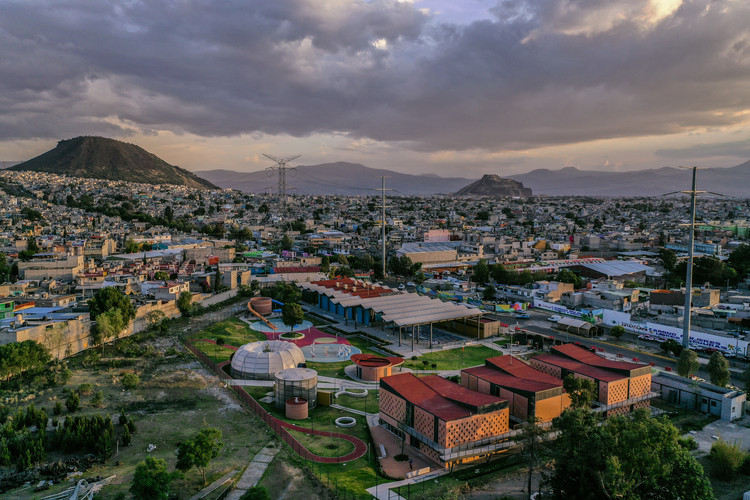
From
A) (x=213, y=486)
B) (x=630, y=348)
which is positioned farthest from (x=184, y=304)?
(x=630, y=348)

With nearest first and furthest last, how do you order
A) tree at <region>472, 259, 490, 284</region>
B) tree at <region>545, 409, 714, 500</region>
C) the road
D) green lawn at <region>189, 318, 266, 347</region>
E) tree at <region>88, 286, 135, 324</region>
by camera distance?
1. tree at <region>545, 409, 714, 500</region>
2. the road
3. tree at <region>88, 286, 135, 324</region>
4. green lawn at <region>189, 318, 266, 347</region>
5. tree at <region>472, 259, 490, 284</region>

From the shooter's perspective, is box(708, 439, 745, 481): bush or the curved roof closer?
box(708, 439, 745, 481): bush

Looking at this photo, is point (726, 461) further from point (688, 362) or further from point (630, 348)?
point (630, 348)

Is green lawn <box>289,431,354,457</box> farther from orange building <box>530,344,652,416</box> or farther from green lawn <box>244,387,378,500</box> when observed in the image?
orange building <box>530,344,652,416</box>

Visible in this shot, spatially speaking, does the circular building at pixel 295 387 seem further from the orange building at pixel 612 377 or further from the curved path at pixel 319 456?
the orange building at pixel 612 377

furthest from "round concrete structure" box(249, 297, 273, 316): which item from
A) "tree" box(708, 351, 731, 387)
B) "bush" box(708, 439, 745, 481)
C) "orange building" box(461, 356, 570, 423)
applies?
"bush" box(708, 439, 745, 481)

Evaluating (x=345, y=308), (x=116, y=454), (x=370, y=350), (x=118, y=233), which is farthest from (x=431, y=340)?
(x=118, y=233)

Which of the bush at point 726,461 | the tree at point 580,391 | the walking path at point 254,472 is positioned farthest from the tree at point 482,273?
the walking path at point 254,472
